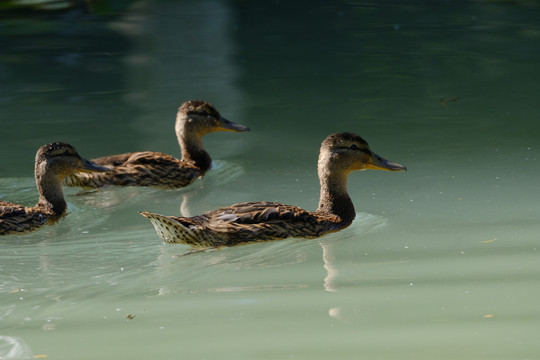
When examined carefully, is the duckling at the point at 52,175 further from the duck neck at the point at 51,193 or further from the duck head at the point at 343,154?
the duck head at the point at 343,154

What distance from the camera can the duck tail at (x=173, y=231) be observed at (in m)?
6.88

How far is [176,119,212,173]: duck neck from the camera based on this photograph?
10047 millimetres

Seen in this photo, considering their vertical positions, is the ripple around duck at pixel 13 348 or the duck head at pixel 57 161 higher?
the duck head at pixel 57 161

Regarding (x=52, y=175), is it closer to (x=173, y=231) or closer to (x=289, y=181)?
(x=173, y=231)

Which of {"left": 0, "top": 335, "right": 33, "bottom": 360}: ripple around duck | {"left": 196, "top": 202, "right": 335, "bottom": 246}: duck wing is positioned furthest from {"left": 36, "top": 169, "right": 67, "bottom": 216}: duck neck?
{"left": 0, "top": 335, "right": 33, "bottom": 360}: ripple around duck

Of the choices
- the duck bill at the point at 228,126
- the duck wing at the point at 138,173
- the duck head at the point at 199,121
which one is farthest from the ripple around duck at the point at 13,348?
the duck bill at the point at 228,126

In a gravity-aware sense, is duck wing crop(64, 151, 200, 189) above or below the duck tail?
below

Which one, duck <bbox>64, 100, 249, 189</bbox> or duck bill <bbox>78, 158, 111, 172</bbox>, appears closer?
duck bill <bbox>78, 158, 111, 172</bbox>

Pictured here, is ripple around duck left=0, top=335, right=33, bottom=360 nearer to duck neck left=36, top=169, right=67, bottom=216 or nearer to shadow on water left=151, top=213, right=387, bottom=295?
shadow on water left=151, top=213, right=387, bottom=295

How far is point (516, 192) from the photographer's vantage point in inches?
321

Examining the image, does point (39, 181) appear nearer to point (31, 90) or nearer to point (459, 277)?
point (459, 277)

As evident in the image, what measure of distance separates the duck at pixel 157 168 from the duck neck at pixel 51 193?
79cm

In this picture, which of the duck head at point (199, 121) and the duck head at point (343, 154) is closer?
the duck head at point (343, 154)

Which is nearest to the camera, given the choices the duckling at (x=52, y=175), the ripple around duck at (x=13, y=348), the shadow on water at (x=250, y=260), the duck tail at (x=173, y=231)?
the ripple around duck at (x=13, y=348)
